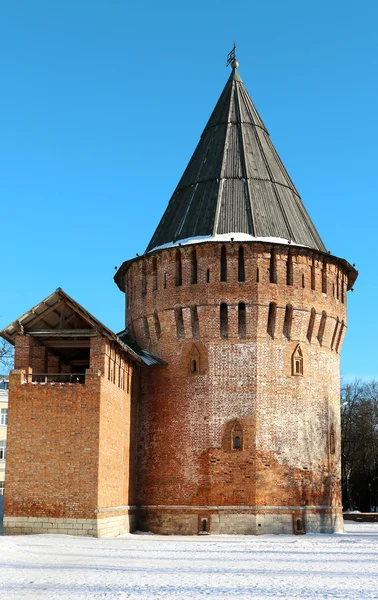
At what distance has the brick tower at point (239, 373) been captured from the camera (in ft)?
84.5

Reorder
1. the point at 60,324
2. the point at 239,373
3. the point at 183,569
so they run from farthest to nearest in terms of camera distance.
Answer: the point at 239,373
the point at 60,324
the point at 183,569

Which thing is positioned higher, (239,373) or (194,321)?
(194,321)

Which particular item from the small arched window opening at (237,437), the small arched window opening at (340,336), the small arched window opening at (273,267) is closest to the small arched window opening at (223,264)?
the small arched window opening at (273,267)

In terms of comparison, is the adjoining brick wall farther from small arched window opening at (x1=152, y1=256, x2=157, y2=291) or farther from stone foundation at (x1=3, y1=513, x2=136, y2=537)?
stone foundation at (x1=3, y1=513, x2=136, y2=537)

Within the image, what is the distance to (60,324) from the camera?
77.8ft

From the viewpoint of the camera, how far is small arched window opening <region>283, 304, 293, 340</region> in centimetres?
2691

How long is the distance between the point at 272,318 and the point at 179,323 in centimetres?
306

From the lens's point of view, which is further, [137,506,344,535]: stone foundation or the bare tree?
the bare tree

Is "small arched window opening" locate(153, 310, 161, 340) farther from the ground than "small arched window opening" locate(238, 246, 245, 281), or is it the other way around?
"small arched window opening" locate(238, 246, 245, 281)

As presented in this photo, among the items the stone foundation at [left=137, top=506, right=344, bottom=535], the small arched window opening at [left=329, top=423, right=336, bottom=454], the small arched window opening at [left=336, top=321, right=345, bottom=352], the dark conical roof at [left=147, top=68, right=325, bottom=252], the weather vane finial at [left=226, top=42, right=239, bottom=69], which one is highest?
the weather vane finial at [left=226, top=42, right=239, bottom=69]

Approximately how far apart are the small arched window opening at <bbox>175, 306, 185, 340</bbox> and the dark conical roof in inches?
102

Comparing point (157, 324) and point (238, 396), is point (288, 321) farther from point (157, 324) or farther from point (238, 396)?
point (157, 324)

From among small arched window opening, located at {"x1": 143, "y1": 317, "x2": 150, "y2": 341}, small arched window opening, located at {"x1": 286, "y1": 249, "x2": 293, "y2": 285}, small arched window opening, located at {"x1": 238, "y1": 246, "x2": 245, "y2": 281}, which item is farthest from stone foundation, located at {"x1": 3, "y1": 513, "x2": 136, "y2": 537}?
small arched window opening, located at {"x1": 286, "y1": 249, "x2": 293, "y2": 285}

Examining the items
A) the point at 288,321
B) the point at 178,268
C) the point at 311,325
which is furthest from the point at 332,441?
the point at 178,268
